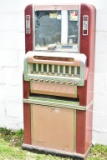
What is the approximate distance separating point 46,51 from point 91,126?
1.04 meters

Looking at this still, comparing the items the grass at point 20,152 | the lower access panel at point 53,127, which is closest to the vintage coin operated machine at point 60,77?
the lower access panel at point 53,127

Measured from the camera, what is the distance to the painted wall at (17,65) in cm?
341

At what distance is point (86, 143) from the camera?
3357 millimetres

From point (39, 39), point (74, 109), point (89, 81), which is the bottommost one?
point (74, 109)

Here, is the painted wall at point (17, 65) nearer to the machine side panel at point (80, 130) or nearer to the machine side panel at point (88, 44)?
the machine side panel at point (88, 44)

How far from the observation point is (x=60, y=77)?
3.23 metres

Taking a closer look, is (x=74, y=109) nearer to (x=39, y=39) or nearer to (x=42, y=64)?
(x=42, y=64)

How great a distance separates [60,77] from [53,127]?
0.58 meters

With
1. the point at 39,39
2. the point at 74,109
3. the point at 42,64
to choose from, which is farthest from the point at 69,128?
the point at 39,39

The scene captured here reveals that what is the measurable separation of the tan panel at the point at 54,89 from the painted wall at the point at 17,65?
0.43 meters

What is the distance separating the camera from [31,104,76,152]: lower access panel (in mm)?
3309

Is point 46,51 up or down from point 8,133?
up

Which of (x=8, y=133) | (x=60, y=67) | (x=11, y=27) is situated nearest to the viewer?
(x=60, y=67)

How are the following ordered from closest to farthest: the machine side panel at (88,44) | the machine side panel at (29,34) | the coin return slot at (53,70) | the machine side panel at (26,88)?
the machine side panel at (88,44), the coin return slot at (53,70), the machine side panel at (29,34), the machine side panel at (26,88)
